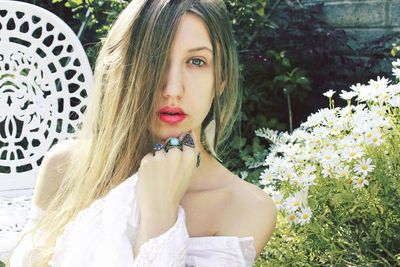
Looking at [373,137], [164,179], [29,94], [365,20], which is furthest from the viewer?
[365,20]

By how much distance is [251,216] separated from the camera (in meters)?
1.63

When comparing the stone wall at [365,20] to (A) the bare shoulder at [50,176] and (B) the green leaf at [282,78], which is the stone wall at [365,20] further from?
(A) the bare shoulder at [50,176]

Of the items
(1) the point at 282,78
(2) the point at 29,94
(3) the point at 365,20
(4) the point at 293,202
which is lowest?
(4) the point at 293,202

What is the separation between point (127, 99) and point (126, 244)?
0.45 m

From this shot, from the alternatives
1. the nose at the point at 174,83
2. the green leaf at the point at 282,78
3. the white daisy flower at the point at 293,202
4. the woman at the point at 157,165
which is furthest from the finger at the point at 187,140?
the green leaf at the point at 282,78

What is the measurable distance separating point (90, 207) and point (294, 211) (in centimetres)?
68

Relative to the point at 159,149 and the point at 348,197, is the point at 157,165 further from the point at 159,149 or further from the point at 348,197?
the point at 348,197

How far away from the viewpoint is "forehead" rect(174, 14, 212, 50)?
5.04 ft

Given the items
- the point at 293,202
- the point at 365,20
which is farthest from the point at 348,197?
the point at 365,20

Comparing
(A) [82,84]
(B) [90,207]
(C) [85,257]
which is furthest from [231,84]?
(A) [82,84]

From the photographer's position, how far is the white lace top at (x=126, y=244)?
1.37 m

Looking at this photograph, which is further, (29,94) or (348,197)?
(29,94)

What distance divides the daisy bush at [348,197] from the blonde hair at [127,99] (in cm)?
36

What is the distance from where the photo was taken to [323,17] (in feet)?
13.1
